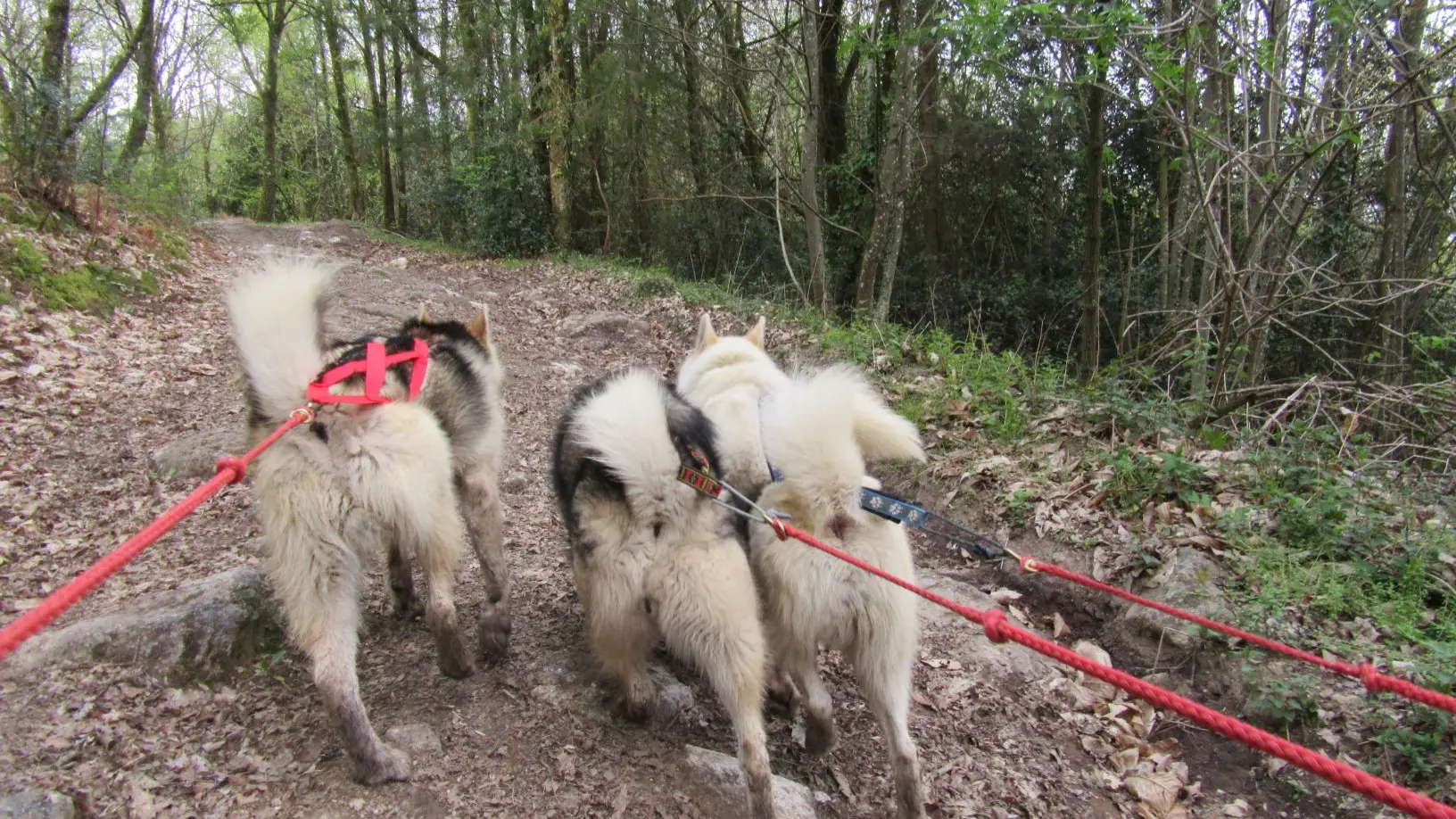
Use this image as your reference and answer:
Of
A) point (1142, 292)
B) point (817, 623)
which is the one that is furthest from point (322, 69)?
point (817, 623)

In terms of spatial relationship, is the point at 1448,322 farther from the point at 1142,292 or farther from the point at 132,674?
the point at 132,674

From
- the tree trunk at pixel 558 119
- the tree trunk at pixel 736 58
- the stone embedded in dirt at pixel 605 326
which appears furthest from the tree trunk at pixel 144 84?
the tree trunk at pixel 736 58

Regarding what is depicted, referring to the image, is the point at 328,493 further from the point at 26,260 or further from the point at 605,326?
the point at 605,326

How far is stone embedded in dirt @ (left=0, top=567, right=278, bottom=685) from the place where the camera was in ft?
10.2

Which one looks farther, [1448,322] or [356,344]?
[1448,322]

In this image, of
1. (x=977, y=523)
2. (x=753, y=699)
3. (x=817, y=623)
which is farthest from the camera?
(x=977, y=523)

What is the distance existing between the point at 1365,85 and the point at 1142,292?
9229mm

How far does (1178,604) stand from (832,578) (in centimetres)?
247

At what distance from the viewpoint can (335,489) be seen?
9.29ft

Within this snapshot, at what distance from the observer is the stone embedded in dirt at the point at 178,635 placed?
3119 mm

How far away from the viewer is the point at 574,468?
10.6ft

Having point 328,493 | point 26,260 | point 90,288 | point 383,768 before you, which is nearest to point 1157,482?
point 383,768

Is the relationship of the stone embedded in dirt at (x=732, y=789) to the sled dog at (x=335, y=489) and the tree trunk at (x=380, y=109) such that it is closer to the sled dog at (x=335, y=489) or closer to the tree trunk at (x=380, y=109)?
the sled dog at (x=335, y=489)

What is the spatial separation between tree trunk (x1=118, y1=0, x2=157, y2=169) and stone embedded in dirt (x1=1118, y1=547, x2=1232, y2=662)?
14.6 metres
